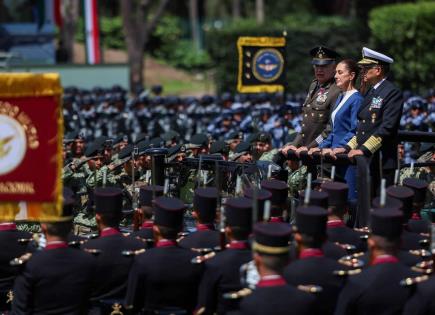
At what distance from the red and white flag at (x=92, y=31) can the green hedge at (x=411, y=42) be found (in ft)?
29.6

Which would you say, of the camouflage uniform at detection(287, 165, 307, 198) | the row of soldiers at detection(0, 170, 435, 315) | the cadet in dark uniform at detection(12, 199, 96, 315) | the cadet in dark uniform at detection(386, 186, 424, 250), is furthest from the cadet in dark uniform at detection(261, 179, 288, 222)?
the camouflage uniform at detection(287, 165, 307, 198)

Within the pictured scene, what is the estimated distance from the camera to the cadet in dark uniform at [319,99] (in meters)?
10.4

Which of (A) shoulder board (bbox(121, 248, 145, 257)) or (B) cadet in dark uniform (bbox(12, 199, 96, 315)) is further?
(A) shoulder board (bbox(121, 248, 145, 257))

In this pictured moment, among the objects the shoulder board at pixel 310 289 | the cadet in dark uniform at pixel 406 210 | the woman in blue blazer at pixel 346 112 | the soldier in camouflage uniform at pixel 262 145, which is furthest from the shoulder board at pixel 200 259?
the soldier in camouflage uniform at pixel 262 145

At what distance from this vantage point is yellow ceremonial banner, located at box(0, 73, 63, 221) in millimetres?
7176

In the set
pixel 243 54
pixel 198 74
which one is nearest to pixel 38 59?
pixel 198 74

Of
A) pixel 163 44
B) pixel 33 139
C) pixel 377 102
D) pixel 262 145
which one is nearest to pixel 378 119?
pixel 377 102

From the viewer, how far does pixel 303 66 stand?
35.9 m

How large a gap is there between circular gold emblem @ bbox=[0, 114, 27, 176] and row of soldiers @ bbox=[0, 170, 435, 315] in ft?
1.57

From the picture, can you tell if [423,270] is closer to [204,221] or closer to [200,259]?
[200,259]

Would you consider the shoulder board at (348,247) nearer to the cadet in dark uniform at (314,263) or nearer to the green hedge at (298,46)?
the cadet in dark uniform at (314,263)

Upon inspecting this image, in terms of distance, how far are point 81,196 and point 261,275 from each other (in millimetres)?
5743

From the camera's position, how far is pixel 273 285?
6.13 m

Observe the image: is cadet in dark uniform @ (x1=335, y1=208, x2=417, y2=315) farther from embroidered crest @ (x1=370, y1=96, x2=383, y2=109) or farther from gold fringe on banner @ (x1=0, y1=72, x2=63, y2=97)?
embroidered crest @ (x1=370, y1=96, x2=383, y2=109)
